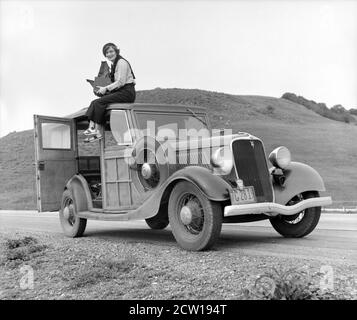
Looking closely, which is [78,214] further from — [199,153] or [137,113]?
[199,153]

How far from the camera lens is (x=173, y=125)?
25.8 feet

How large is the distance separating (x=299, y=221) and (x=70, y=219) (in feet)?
13.1

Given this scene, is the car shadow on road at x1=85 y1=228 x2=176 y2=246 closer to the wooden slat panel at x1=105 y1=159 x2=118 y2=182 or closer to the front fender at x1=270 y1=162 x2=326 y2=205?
the wooden slat panel at x1=105 y1=159 x2=118 y2=182

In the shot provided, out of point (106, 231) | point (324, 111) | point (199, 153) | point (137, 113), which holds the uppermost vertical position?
point (324, 111)

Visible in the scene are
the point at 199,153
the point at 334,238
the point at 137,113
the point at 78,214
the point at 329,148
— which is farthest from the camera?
the point at 329,148

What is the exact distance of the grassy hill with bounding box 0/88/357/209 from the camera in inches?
1099

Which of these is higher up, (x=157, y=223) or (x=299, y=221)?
(x=299, y=221)

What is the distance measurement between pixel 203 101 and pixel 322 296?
56242 mm

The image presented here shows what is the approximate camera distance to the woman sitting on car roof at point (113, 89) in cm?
779

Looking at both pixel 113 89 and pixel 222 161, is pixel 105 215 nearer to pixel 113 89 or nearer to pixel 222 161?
pixel 113 89

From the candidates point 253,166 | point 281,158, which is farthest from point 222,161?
point 281,158

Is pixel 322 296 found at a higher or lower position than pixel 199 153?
lower
